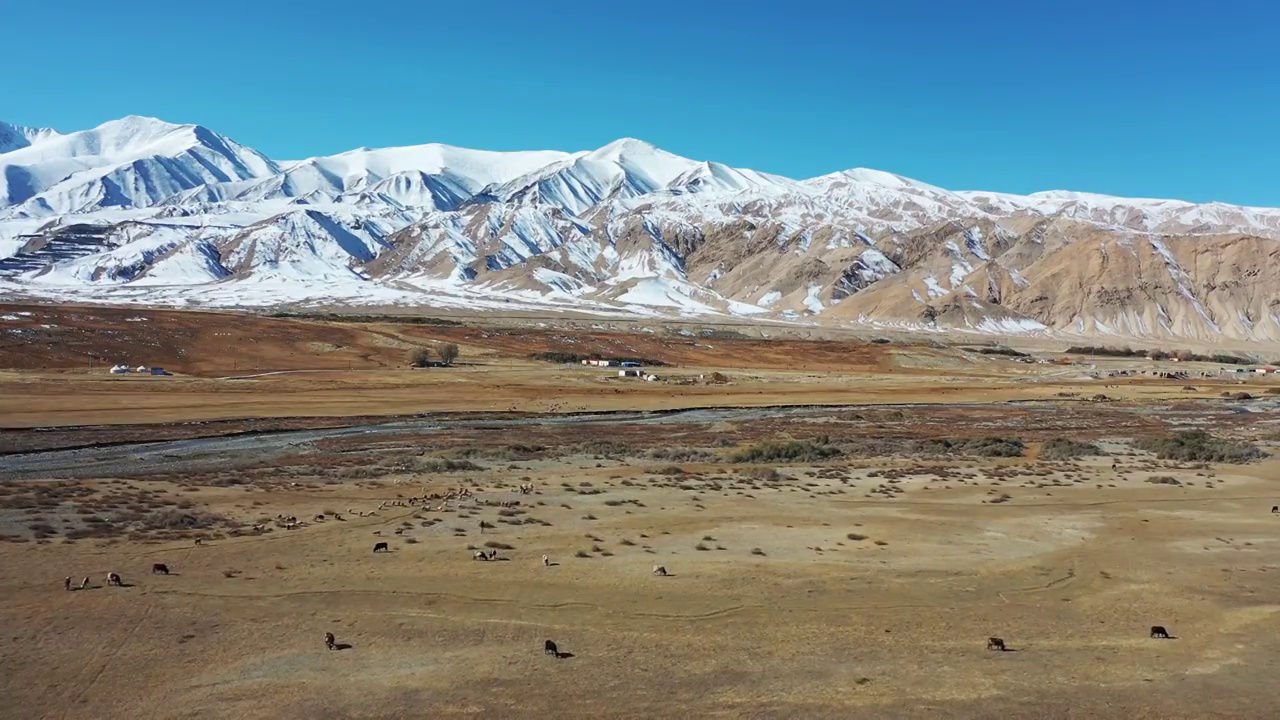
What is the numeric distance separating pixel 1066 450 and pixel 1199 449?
22.0ft

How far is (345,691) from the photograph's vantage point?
46.6ft

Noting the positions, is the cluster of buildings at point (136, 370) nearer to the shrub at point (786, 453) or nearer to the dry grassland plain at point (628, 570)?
the dry grassland plain at point (628, 570)

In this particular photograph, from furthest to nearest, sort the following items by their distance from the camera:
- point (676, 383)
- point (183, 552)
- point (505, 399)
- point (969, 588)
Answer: point (676, 383) → point (505, 399) → point (183, 552) → point (969, 588)

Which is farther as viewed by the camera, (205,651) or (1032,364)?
(1032,364)

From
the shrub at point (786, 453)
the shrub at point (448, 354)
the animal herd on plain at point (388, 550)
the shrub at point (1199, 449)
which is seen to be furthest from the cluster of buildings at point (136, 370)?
the shrub at point (1199, 449)

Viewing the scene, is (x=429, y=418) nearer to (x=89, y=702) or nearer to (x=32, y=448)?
(x=32, y=448)

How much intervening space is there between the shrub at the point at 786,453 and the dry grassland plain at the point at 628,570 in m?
0.26

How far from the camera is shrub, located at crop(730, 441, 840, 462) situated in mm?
44594

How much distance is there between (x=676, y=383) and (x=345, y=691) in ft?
282

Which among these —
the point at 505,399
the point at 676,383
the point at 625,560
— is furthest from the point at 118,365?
the point at 625,560

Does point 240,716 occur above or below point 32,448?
above

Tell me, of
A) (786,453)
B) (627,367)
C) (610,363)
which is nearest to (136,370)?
(627,367)

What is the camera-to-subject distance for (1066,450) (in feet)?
155

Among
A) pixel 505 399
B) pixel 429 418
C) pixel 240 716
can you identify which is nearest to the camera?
pixel 240 716
